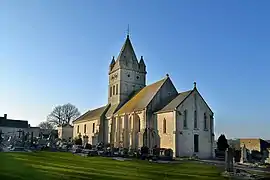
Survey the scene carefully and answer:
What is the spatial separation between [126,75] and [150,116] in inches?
725

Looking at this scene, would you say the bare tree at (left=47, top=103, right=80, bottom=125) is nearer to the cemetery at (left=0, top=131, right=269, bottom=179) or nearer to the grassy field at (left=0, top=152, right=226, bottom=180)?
the cemetery at (left=0, top=131, right=269, bottom=179)

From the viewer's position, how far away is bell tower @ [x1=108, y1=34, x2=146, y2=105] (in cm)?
5962

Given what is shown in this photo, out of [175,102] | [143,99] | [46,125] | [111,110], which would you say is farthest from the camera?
[46,125]

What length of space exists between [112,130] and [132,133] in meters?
9.50

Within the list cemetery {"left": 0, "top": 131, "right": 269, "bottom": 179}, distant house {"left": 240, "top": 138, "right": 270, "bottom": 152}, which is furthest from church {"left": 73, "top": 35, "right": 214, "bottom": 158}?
distant house {"left": 240, "top": 138, "right": 270, "bottom": 152}

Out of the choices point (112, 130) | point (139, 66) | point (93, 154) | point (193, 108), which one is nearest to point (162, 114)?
point (193, 108)

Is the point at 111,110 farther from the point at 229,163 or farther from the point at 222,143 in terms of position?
the point at 229,163

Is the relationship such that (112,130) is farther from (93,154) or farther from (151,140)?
(93,154)

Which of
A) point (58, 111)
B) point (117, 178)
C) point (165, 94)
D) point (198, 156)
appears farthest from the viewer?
point (58, 111)

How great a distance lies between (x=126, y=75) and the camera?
60.1 metres

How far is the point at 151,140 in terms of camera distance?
140ft

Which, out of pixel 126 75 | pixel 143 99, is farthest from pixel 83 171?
pixel 126 75

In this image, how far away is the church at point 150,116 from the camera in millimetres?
39000

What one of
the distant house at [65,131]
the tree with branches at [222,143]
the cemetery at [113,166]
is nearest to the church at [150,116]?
the cemetery at [113,166]
